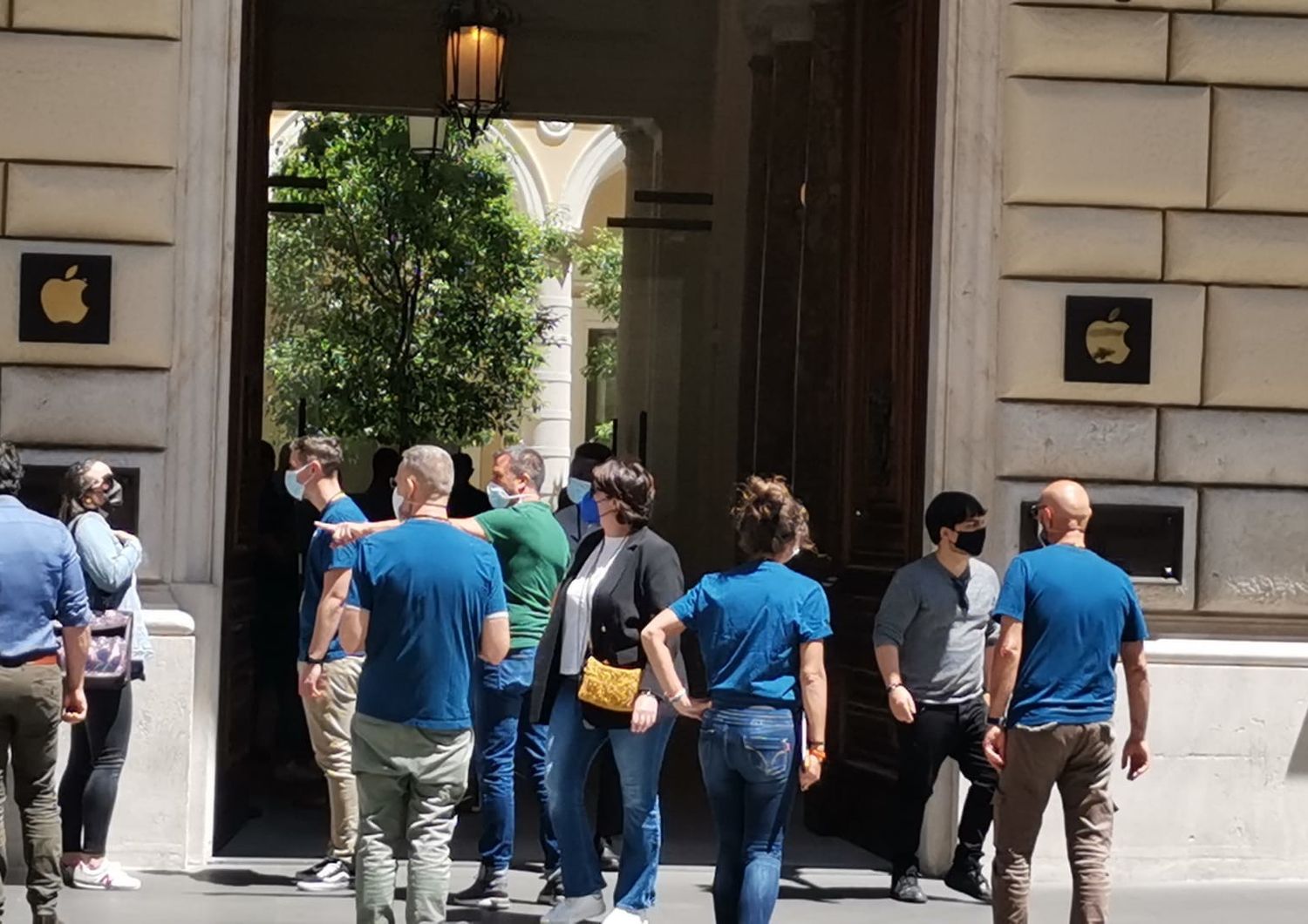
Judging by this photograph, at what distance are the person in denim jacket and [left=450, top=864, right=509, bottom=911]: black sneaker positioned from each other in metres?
1.34

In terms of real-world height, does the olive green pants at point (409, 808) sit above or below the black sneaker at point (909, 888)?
above

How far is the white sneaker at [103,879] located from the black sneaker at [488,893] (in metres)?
1.31

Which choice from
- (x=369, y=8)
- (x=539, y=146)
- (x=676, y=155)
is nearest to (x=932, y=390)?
(x=369, y=8)

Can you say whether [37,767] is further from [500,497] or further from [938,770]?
[938,770]

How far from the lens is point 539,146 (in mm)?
40875

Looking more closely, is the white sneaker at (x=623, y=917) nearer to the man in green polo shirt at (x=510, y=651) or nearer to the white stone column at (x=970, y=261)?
the man in green polo shirt at (x=510, y=651)

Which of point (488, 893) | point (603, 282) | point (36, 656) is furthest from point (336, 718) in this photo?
point (603, 282)

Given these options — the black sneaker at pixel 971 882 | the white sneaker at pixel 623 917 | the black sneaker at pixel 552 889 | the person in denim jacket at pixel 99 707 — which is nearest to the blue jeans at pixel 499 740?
the black sneaker at pixel 552 889

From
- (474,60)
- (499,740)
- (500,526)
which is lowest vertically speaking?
(499,740)

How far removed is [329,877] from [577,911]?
48.3 inches

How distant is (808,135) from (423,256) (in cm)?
1130

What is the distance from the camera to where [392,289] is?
2288 centimetres

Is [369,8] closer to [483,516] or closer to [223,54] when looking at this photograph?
[223,54]

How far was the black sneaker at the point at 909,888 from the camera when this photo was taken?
912 cm
